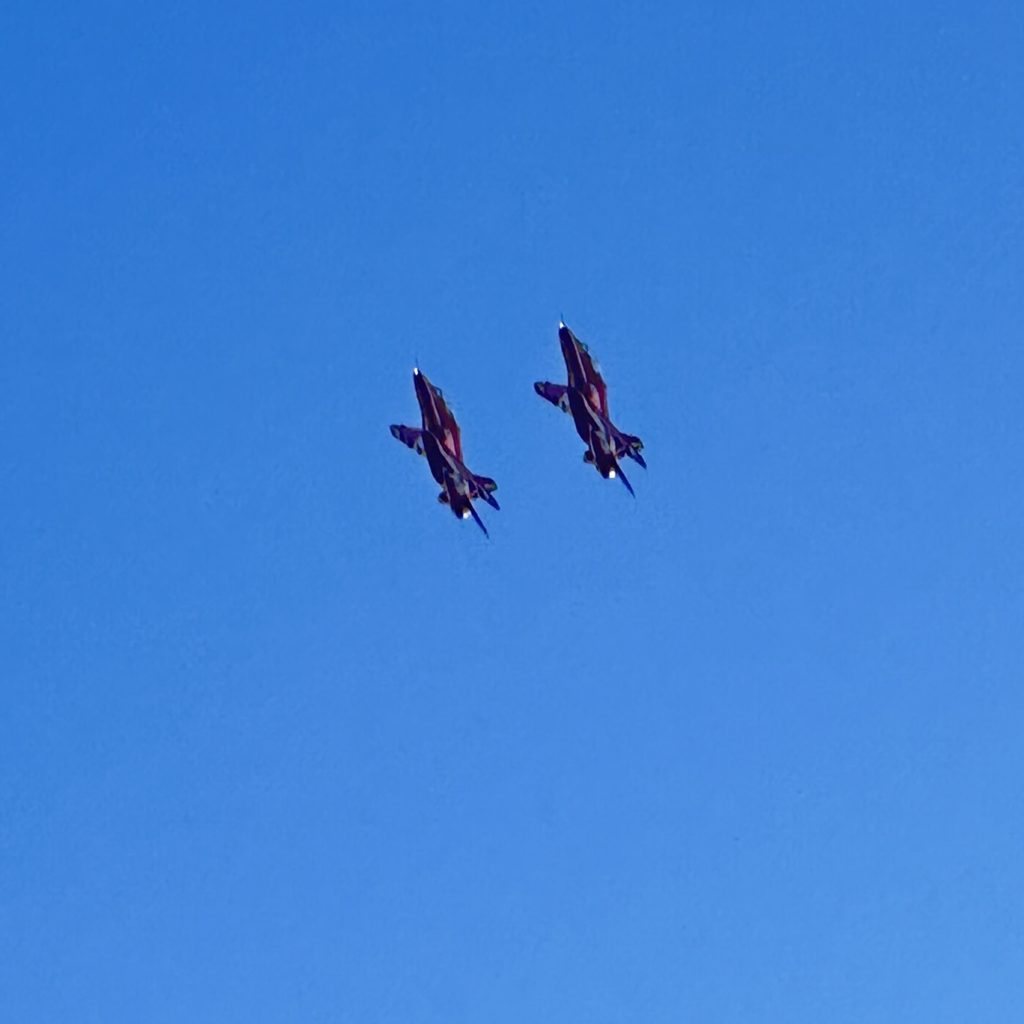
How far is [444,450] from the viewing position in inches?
6658

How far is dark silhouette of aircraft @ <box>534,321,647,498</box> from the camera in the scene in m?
170

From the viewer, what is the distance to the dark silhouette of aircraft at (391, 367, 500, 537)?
553 ft

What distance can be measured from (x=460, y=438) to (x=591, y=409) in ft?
30.8

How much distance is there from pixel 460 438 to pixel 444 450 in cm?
187

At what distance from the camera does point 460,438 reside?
6708 inches

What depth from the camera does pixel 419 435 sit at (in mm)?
171125

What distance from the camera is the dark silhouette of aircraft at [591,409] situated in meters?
170

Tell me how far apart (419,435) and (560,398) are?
10.4 metres

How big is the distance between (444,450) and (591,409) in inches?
423

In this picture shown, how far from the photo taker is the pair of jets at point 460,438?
6654 inches

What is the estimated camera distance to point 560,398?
172625 millimetres

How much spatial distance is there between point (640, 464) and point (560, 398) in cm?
735

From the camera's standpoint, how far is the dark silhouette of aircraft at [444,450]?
16862cm

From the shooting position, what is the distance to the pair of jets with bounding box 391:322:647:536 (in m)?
169
